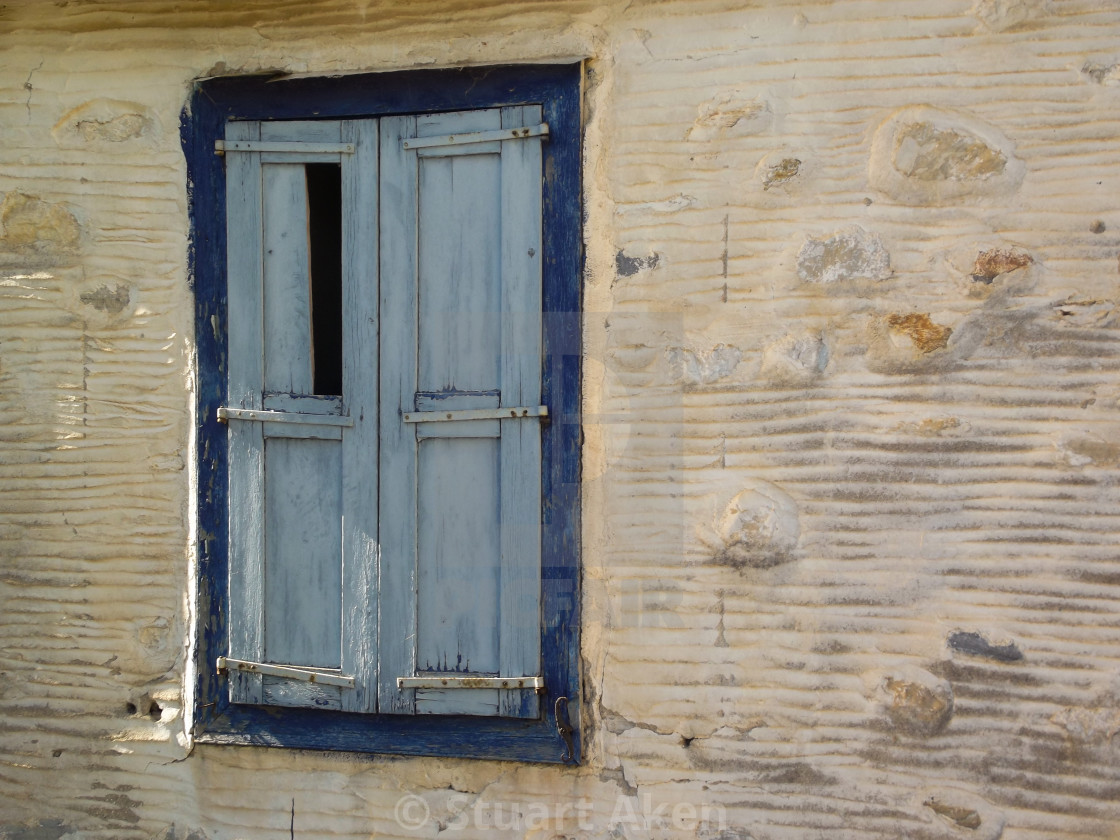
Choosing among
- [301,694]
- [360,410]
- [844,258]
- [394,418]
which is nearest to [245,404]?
[360,410]

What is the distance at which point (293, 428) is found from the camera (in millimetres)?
2775

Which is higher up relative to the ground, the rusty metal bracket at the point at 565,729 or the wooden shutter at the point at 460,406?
the wooden shutter at the point at 460,406

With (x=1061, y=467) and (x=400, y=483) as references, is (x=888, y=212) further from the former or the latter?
(x=400, y=483)

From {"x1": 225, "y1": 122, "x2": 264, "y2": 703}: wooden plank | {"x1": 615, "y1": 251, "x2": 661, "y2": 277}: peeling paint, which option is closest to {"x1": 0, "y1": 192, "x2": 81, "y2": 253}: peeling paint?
{"x1": 225, "y1": 122, "x2": 264, "y2": 703}: wooden plank

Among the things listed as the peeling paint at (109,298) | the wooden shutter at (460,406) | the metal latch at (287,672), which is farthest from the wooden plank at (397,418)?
the peeling paint at (109,298)

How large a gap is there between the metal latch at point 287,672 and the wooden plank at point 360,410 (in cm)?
3

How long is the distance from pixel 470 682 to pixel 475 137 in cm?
148

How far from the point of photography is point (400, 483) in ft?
8.93

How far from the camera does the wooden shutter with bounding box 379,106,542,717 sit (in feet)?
8.74

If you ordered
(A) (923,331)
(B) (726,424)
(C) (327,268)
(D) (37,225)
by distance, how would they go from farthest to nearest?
(C) (327,268) → (D) (37,225) → (B) (726,424) → (A) (923,331)

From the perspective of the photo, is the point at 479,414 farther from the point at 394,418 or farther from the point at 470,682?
the point at 470,682

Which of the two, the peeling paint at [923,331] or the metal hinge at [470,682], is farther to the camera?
the metal hinge at [470,682]

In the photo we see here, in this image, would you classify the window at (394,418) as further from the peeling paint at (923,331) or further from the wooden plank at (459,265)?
the peeling paint at (923,331)

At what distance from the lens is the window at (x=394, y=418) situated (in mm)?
2660
